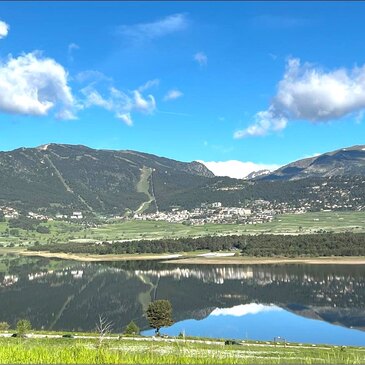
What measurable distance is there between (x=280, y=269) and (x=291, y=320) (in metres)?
58.9

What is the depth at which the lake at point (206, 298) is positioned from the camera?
6925cm

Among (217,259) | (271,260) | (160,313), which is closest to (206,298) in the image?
(160,313)

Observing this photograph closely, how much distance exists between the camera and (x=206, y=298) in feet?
316

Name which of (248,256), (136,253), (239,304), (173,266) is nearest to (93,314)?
(239,304)

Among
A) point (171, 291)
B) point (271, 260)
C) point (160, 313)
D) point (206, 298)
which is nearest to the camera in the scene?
point (160, 313)

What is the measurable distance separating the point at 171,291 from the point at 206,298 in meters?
11.0

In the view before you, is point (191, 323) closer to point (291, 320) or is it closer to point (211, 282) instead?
point (291, 320)

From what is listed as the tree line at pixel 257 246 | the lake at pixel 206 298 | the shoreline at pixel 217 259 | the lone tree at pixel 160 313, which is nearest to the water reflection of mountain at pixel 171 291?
the lake at pixel 206 298

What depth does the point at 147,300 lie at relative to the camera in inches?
3797

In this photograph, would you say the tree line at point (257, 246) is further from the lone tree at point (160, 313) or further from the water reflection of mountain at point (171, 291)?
the lone tree at point (160, 313)

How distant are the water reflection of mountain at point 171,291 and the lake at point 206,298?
0.17 meters

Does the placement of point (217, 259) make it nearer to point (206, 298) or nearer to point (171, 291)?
point (171, 291)

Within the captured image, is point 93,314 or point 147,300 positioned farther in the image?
point 147,300

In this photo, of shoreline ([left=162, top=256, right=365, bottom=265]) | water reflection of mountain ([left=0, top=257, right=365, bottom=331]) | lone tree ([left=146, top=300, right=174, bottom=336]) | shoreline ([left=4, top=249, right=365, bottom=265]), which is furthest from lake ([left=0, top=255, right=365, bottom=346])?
shoreline ([left=4, top=249, right=365, bottom=265])
